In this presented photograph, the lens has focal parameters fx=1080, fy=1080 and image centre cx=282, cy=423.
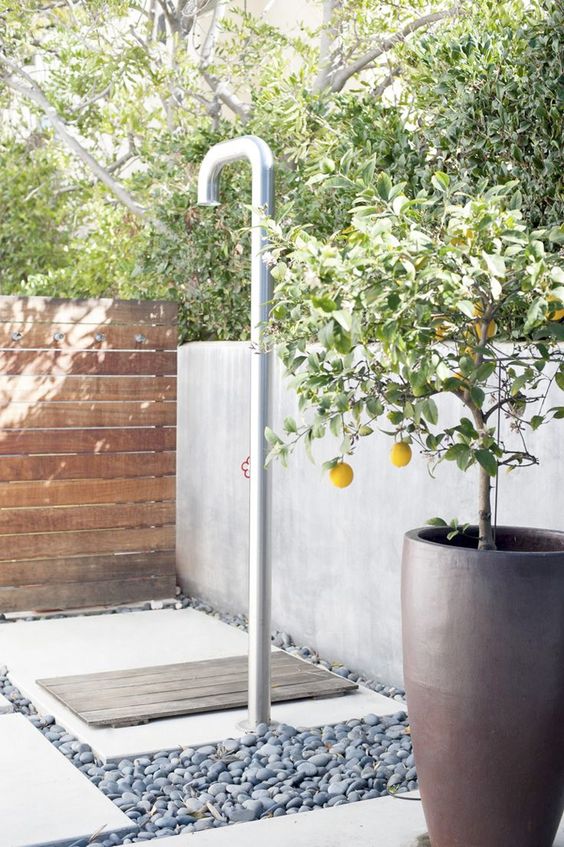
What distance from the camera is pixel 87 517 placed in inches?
203

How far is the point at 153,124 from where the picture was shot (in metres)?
8.78

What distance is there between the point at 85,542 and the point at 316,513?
1328 mm

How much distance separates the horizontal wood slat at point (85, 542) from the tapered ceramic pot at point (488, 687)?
299cm

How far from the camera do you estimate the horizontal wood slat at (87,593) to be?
5.02 metres

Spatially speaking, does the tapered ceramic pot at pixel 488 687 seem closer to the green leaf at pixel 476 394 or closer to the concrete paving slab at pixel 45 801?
the green leaf at pixel 476 394

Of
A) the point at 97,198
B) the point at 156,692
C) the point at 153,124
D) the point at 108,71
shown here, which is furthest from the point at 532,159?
the point at 153,124

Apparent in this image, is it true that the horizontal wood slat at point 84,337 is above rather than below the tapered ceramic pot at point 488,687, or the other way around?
above

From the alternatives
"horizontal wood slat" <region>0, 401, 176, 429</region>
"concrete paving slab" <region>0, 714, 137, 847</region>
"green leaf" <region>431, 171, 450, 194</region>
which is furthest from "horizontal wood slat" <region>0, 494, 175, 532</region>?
"green leaf" <region>431, 171, 450, 194</region>

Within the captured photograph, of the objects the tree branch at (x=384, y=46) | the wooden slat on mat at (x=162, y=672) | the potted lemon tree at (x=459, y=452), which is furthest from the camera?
the tree branch at (x=384, y=46)

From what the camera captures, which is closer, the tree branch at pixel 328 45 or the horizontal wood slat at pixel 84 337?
the horizontal wood slat at pixel 84 337

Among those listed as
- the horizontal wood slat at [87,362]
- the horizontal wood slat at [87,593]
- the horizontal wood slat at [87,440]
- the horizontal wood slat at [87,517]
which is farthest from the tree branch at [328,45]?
the horizontal wood slat at [87,593]

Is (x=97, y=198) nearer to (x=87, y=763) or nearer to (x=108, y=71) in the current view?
(x=108, y=71)

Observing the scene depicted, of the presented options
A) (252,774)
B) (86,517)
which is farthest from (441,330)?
(86,517)

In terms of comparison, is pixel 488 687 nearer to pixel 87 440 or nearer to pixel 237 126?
pixel 87 440
